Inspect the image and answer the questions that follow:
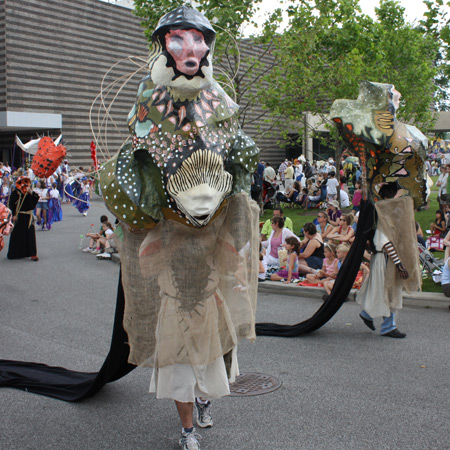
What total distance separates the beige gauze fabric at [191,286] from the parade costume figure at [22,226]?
31.5 feet

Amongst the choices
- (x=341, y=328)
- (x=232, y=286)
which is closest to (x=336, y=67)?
(x=341, y=328)

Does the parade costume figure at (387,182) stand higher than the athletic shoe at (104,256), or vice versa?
the parade costume figure at (387,182)

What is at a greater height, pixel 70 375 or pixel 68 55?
pixel 68 55

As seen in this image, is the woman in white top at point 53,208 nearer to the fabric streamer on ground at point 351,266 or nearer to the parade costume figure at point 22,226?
the parade costume figure at point 22,226

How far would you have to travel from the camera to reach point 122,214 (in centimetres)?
380

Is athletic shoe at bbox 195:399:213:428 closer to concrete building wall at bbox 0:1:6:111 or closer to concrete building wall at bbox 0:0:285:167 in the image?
concrete building wall at bbox 0:0:285:167

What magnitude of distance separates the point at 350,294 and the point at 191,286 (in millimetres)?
5193

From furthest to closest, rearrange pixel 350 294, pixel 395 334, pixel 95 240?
pixel 95 240 → pixel 350 294 → pixel 395 334

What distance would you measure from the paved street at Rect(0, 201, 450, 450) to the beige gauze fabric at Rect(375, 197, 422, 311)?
0.68m

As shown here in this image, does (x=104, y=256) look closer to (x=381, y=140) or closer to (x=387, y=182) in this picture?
(x=387, y=182)

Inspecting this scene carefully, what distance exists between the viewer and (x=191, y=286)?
12.6 ft

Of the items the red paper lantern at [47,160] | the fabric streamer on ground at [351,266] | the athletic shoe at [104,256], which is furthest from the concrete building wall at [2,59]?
the fabric streamer on ground at [351,266]

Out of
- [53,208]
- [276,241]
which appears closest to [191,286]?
[276,241]

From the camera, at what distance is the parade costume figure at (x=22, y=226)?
1287 cm
